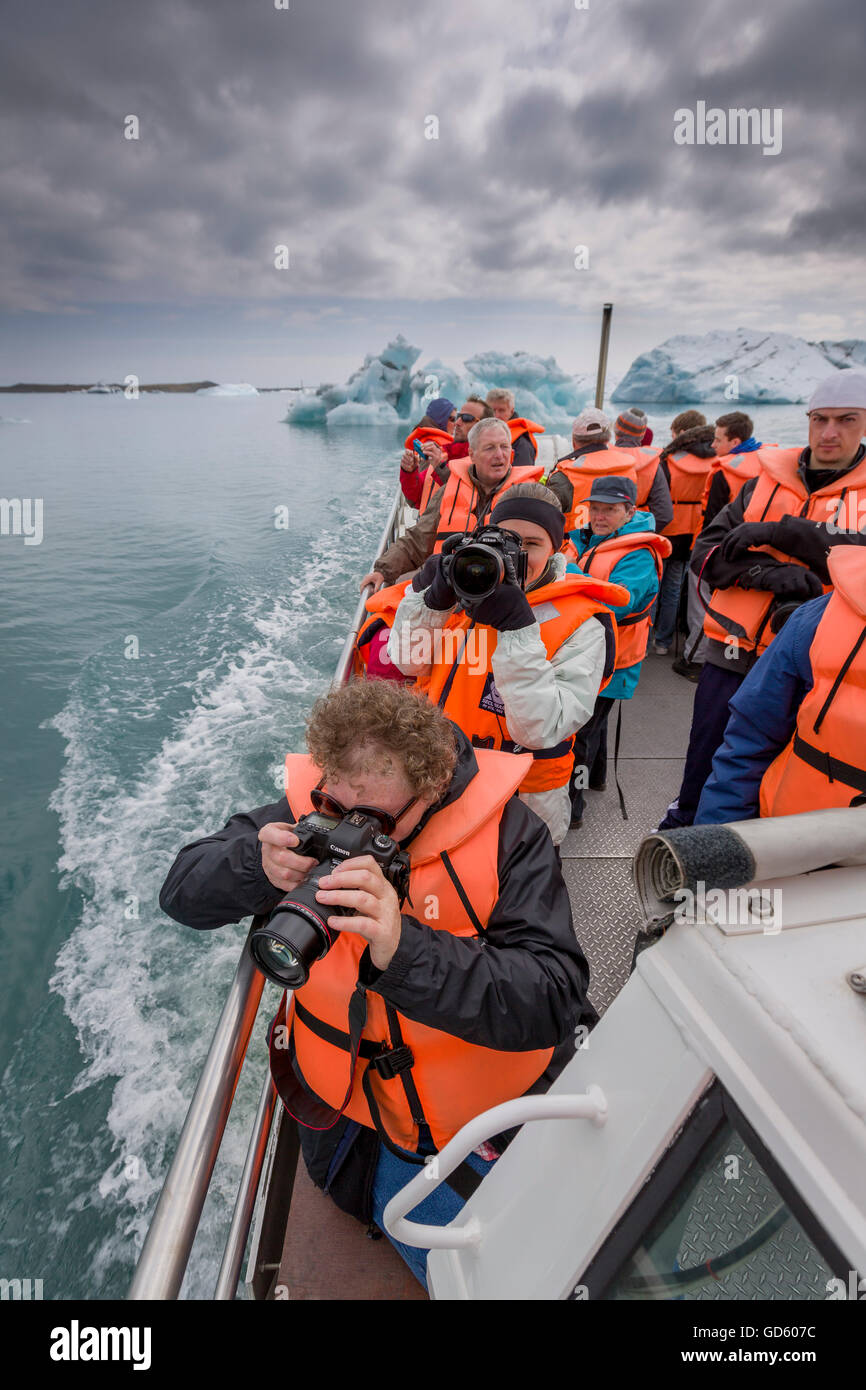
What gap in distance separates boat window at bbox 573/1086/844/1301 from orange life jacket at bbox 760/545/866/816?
0.98 metres

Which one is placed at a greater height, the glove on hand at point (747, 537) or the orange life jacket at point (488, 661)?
the glove on hand at point (747, 537)

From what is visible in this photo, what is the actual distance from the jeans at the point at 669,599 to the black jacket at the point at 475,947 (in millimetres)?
3506

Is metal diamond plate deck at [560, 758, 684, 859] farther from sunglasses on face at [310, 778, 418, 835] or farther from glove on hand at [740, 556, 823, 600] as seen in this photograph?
sunglasses on face at [310, 778, 418, 835]

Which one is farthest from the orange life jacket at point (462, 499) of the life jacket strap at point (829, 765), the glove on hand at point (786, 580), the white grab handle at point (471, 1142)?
the white grab handle at point (471, 1142)

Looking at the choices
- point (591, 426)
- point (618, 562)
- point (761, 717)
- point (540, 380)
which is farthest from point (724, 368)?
point (761, 717)

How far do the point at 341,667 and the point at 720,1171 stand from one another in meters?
1.91

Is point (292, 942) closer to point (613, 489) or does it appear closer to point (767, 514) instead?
point (767, 514)

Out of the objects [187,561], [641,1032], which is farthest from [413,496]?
[187,561]

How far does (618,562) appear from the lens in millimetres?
2492

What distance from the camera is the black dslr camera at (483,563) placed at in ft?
4.86

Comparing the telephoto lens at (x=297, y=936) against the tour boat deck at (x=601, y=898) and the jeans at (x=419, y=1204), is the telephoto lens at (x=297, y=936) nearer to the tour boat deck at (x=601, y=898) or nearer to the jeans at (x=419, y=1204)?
the jeans at (x=419, y=1204)

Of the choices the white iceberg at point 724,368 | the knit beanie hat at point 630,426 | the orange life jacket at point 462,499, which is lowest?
the orange life jacket at point 462,499

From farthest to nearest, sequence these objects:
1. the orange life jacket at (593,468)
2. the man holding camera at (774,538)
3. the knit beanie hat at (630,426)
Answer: the knit beanie hat at (630,426), the orange life jacket at (593,468), the man holding camera at (774,538)
